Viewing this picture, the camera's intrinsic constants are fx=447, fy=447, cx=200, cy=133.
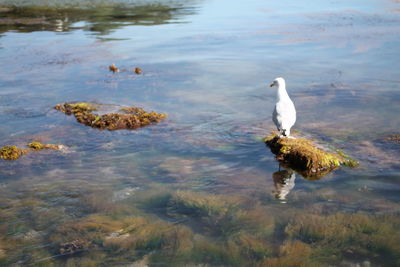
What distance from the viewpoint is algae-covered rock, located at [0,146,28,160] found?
924 cm

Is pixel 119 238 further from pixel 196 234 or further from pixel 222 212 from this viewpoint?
pixel 222 212

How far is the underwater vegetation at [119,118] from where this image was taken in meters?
10.9

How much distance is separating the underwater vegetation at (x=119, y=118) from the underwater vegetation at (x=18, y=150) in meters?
1.44

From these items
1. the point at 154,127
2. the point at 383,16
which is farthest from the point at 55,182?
the point at 383,16

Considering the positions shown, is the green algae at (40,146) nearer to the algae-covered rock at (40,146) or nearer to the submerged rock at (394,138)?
the algae-covered rock at (40,146)

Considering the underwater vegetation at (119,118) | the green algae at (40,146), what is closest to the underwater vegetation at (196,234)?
the green algae at (40,146)

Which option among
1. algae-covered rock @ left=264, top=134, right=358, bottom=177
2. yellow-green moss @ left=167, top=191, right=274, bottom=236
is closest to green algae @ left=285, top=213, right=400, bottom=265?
yellow-green moss @ left=167, top=191, right=274, bottom=236

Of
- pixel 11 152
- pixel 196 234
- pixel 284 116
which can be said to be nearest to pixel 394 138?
pixel 284 116

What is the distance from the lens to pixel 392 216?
6.72 meters

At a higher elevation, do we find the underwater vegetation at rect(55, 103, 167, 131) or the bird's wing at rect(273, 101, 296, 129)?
the bird's wing at rect(273, 101, 296, 129)

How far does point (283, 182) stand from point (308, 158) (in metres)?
0.73

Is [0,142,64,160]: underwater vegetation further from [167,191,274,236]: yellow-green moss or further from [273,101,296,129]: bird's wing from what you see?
[273,101,296,129]: bird's wing

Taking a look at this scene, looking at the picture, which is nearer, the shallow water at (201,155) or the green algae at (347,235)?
the green algae at (347,235)

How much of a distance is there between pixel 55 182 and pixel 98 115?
11.5ft
